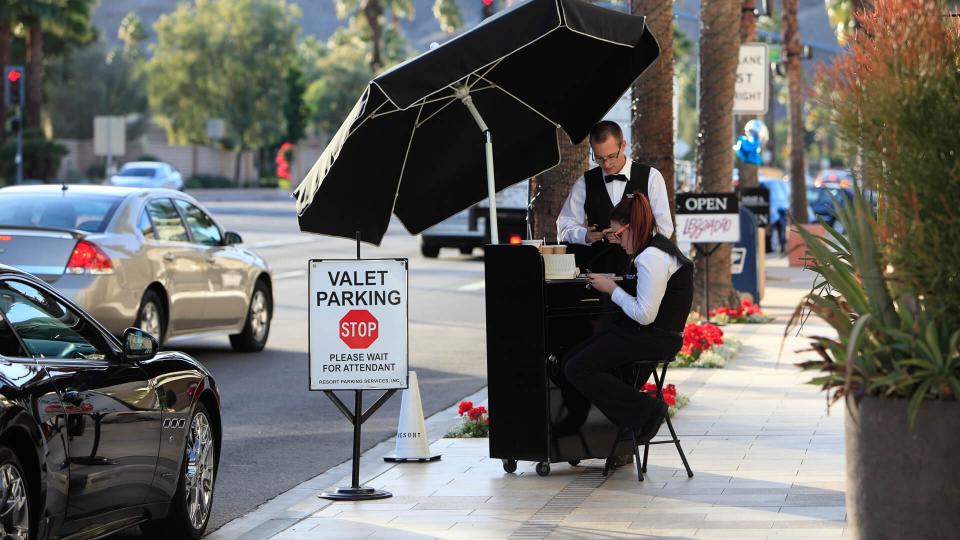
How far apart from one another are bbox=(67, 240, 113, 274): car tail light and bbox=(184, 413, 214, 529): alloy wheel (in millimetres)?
6198

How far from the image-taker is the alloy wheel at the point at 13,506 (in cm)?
587

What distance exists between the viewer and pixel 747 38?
27.1m

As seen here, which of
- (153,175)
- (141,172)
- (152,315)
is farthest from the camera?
(141,172)

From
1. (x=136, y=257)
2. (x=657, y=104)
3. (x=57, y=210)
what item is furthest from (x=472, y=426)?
(x=57, y=210)

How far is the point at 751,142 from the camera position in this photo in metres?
24.8

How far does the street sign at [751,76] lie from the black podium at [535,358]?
1413cm

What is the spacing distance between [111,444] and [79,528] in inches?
16.0

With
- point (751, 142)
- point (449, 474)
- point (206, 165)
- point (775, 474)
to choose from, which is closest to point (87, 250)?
point (449, 474)

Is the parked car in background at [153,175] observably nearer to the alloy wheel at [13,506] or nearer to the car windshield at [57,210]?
the car windshield at [57,210]

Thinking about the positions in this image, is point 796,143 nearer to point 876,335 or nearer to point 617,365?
point 617,365

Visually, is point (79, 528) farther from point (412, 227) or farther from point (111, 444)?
point (412, 227)

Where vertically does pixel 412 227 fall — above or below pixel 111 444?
above

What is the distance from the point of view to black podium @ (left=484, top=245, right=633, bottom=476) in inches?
358

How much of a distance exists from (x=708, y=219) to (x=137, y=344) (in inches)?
498
